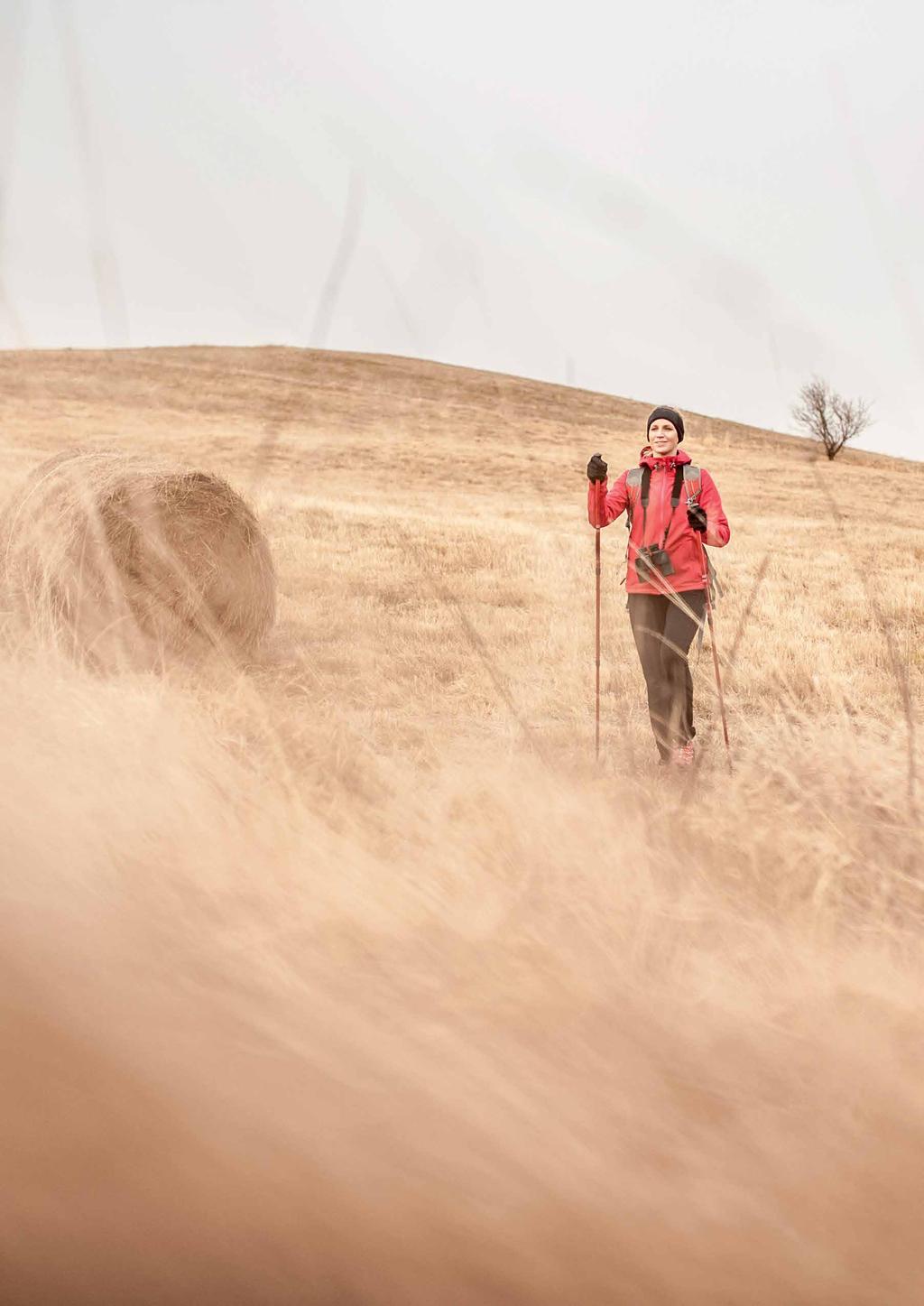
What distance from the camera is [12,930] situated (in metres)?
1.20

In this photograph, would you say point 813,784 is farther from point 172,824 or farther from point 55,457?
point 55,457

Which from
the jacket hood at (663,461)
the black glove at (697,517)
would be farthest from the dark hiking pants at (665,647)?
the jacket hood at (663,461)

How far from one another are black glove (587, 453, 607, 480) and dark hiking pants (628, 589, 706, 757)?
65 centimetres

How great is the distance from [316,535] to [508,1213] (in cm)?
1178

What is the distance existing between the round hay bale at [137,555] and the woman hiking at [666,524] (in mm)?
2039

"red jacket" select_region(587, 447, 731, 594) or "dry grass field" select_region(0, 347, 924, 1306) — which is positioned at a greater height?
"red jacket" select_region(587, 447, 731, 594)

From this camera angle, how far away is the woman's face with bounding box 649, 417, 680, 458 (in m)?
4.98

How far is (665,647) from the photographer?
5.00 metres

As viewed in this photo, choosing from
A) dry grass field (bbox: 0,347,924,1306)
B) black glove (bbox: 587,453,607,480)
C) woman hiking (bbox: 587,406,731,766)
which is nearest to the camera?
dry grass field (bbox: 0,347,924,1306)

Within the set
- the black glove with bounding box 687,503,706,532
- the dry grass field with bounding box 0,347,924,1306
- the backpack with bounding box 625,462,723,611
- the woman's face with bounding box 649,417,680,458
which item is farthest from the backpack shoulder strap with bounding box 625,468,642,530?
the dry grass field with bounding box 0,347,924,1306

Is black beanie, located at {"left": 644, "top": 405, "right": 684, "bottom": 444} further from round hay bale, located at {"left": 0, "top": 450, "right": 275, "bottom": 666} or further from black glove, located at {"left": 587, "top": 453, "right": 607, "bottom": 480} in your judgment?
round hay bale, located at {"left": 0, "top": 450, "right": 275, "bottom": 666}

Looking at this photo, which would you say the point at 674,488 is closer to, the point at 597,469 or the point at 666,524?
the point at 666,524

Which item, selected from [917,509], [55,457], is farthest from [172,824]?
[917,509]

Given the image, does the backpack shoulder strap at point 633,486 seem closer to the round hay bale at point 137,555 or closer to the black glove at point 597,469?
the black glove at point 597,469
